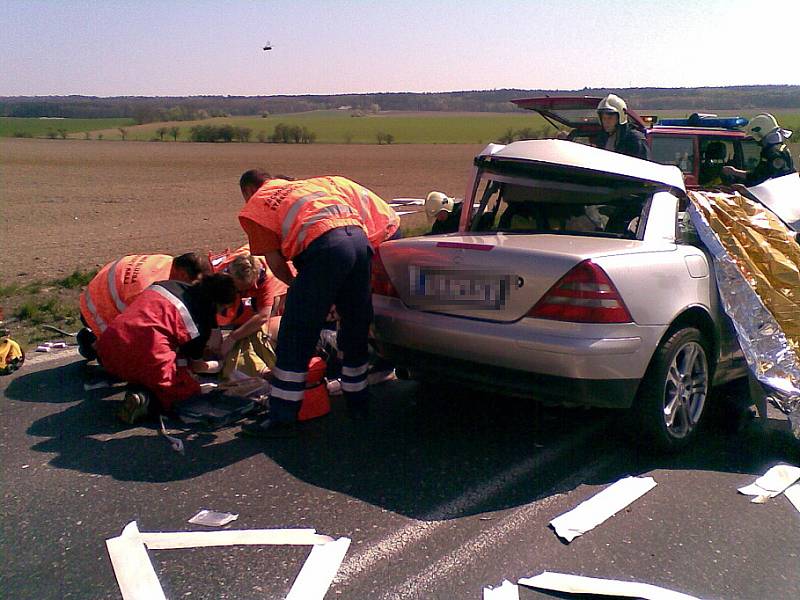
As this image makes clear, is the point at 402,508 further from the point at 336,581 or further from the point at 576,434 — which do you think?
the point at 576,434

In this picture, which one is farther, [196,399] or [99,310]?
[99,310]

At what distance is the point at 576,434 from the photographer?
475 centimetres

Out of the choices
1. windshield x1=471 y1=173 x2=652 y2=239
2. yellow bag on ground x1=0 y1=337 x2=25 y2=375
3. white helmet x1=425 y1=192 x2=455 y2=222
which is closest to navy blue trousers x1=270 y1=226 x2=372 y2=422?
windshield x1=471 y1=173 x2=652 y2=239

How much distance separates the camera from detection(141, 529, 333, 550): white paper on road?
10.9 ft

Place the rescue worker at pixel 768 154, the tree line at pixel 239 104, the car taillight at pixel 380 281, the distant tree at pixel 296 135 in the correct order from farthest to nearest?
the tree line at pixel 239 104
the distant tree at pixel 296 135
the rescue worker at pixel 768 154
the car taillight at pixel 380 281

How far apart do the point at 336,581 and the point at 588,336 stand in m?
1.70

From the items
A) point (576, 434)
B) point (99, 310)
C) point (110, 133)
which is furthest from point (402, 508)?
point (110, 133)

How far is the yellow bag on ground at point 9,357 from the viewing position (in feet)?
18.7

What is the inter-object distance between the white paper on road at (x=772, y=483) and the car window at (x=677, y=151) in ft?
22.5

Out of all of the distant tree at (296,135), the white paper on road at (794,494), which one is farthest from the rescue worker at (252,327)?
the distant tree at (296,135)

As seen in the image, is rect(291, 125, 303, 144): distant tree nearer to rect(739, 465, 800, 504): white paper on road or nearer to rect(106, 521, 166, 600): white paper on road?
rect(739, 465, 800, 504): white paper on road

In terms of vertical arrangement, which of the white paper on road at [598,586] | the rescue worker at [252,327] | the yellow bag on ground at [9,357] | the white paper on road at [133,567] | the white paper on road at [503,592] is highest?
the rescue worker at [252,327]

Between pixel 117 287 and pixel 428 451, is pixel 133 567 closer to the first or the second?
pixel 428 451

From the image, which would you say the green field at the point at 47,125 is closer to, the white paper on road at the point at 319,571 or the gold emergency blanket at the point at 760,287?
the gold emergency blanket at the point at 760,287
